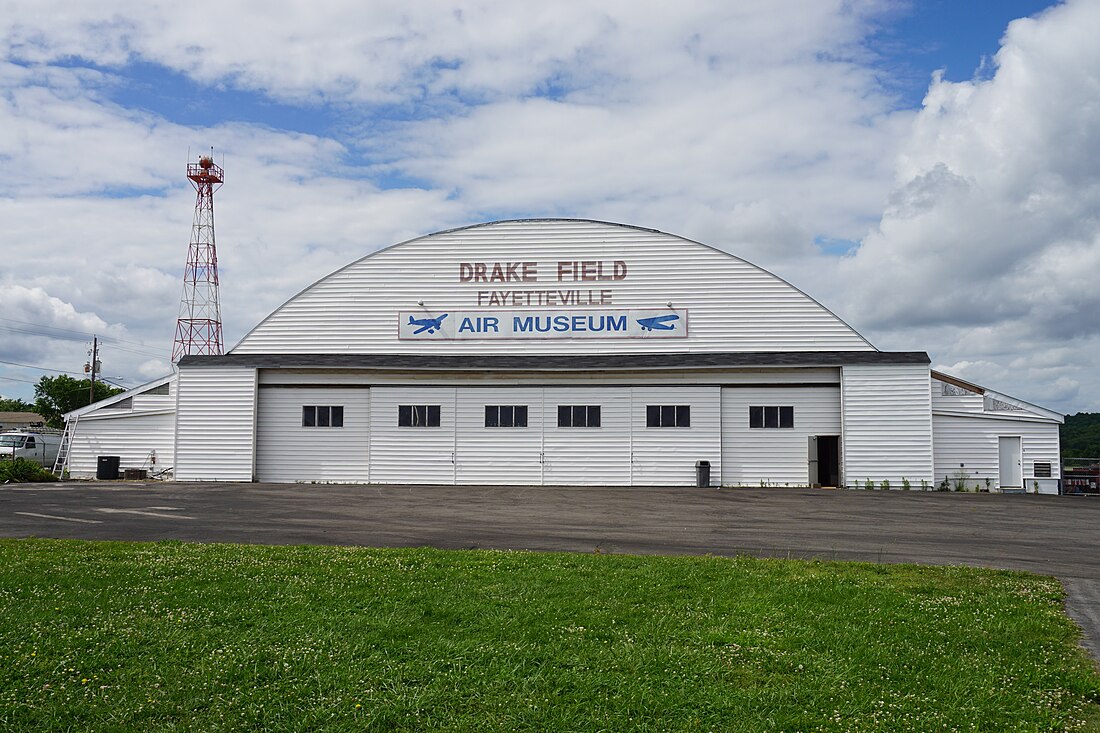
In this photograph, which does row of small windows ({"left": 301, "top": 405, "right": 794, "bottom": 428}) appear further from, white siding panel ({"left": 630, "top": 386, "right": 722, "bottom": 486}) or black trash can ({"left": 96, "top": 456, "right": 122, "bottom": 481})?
black trash can ({"left": 96, "top": 456, "right": 122, "bottom": 481})

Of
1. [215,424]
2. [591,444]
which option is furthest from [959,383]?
[215,424]

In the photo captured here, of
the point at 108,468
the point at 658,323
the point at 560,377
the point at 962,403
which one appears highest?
the point at 658,323

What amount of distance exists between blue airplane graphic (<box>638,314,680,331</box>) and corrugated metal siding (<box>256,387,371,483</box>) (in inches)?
397

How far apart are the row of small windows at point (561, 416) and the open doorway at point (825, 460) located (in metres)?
1.13

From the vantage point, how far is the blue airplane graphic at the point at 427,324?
30.8 m

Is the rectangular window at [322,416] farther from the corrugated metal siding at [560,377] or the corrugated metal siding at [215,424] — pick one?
the corrugated metal siding at [215,424]

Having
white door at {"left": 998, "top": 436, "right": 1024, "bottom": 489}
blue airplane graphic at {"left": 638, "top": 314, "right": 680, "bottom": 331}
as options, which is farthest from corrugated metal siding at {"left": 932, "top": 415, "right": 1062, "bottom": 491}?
blue airplane graphic at {"left": 638, "top": 314, "right": 680, "bottom": 331}

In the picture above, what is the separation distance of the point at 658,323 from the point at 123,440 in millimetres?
20034

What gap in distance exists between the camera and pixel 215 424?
97.1 ft

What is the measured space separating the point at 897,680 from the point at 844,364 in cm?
2362

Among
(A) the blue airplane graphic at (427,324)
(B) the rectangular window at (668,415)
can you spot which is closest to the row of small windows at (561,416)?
(B) the rectangular window at (668,415)

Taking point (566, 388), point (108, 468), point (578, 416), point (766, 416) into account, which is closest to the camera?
point (766, 416)

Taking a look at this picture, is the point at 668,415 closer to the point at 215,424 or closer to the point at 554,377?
the point at 554,377

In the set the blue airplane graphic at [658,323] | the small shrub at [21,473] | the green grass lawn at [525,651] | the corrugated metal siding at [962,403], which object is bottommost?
the green grass lawn at [525,651]
